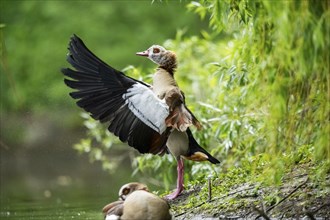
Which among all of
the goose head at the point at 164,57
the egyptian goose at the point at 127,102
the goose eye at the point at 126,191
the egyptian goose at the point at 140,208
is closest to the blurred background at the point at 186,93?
the goose head at the point at 164,57

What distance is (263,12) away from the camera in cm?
674

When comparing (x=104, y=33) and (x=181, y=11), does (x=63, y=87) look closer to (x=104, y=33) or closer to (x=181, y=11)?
(x=104, y=33)

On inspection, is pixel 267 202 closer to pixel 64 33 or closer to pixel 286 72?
pixel 286 72

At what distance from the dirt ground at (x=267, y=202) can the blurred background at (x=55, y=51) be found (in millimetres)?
16456

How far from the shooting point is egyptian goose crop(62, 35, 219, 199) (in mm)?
8781

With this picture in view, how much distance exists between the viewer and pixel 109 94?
8.94 meters

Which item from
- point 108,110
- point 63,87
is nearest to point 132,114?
point 108,110

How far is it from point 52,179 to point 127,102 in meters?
11.6

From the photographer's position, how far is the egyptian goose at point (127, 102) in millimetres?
8781

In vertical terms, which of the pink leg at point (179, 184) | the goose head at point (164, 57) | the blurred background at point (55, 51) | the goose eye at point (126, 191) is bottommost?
the blurred background at point (55, 51)

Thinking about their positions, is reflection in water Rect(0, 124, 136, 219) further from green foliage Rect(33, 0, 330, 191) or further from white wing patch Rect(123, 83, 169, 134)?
green foliage Rect(33, 0, 330, 191)

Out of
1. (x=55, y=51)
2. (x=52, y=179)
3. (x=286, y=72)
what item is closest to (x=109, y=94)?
(x=286, y=72)

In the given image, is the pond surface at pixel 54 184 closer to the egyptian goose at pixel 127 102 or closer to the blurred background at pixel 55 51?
the blurred background at pixel 55 51

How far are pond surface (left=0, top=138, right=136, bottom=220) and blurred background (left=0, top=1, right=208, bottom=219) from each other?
0.11 meters
